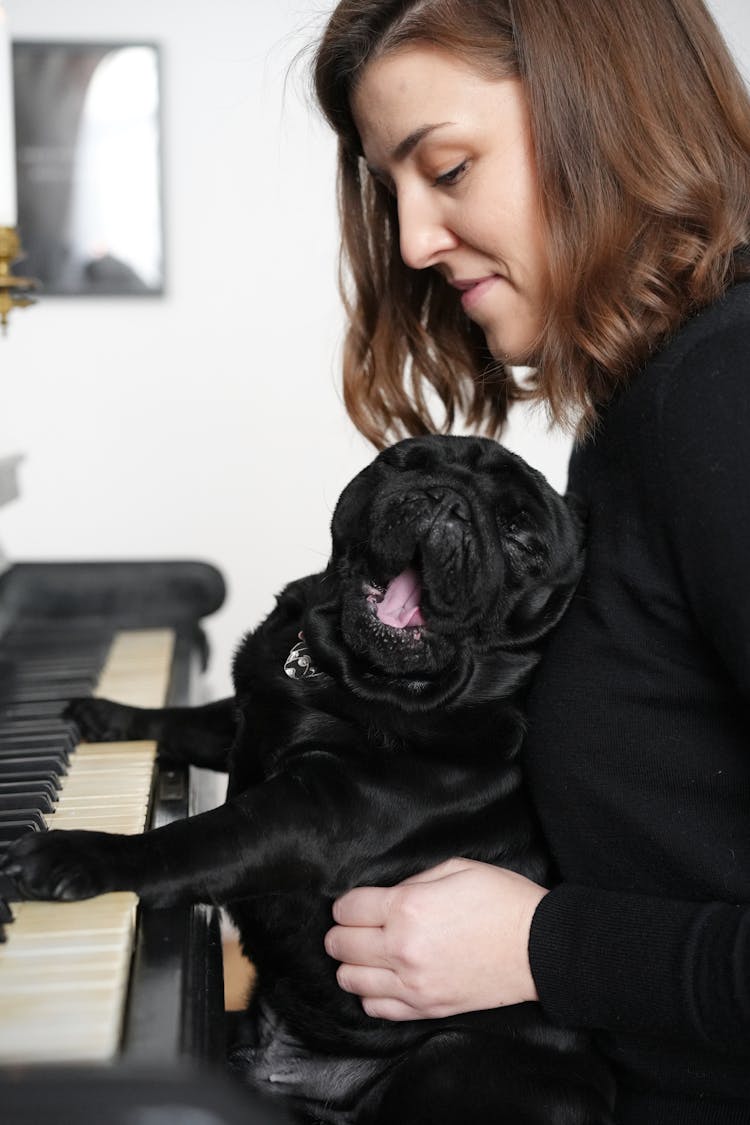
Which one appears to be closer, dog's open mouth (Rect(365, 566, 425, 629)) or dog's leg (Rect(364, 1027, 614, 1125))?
dog's leg (Rect(364, 1027, 614, 1125))

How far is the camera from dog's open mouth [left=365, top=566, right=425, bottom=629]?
125 centimetres

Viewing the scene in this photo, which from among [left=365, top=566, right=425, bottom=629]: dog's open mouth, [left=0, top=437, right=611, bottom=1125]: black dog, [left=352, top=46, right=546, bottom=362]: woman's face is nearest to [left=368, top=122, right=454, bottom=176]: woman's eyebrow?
[left=352, top=46, right=546, bottom=362]: woman's face

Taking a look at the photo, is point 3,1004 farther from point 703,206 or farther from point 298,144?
point 298,144

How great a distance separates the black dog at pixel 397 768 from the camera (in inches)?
40.9

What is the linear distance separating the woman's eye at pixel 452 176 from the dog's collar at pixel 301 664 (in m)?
0.49

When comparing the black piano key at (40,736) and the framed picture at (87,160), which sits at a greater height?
the framed picture at (87,160)

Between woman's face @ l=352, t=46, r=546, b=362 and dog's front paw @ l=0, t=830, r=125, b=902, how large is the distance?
0.66 metres

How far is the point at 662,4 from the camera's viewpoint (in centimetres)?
108

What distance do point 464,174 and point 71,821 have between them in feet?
2.33

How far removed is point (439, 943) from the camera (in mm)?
1053

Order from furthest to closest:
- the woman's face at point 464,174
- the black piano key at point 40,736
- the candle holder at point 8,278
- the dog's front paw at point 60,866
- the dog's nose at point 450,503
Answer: the candle holder at point 8,278 < the black piano key at point 40,736 < the dog's nose at point 450,503 < the woman's face at point 464,174 < the dog's front paw at point 60,866

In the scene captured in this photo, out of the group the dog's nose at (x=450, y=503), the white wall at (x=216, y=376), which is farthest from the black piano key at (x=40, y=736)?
the white wall at (x=216, y=376)

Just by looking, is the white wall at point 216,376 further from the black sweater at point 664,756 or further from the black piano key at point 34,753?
the black sweater at point 664,756

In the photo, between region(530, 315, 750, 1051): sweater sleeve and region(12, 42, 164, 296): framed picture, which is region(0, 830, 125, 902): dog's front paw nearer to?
region(530, 315, 750, 1051): sweater sleeve
